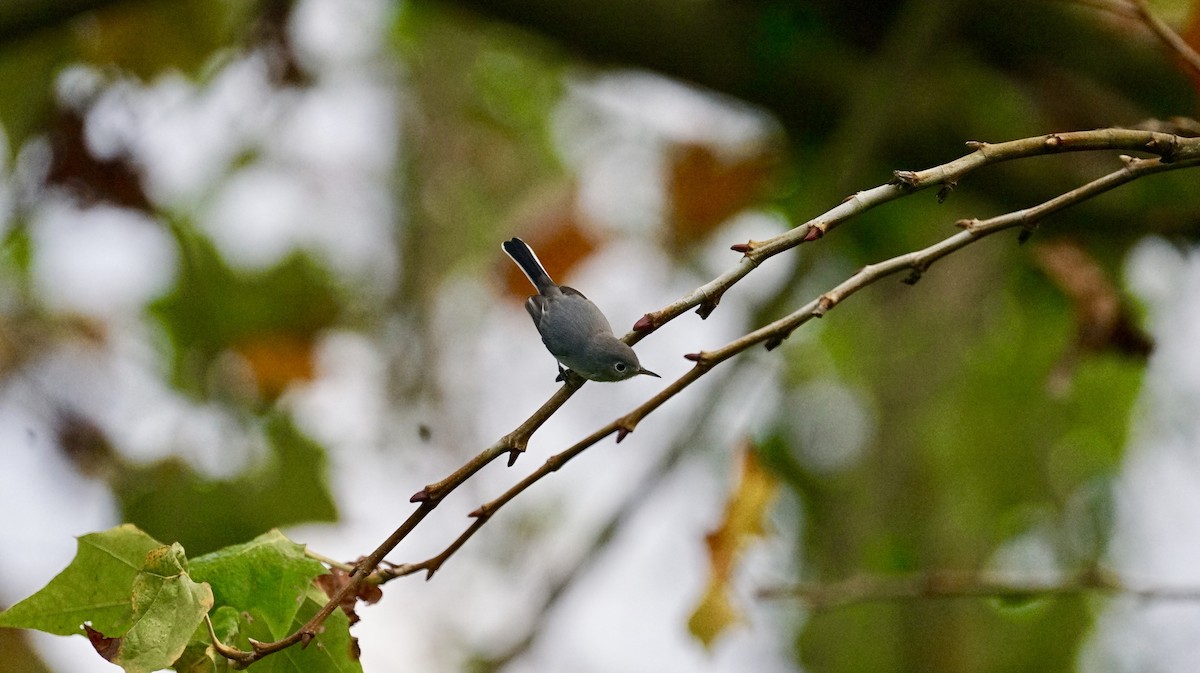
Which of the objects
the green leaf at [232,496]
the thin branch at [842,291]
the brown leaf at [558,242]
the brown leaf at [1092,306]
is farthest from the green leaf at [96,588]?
the brown leaf at [558,242]

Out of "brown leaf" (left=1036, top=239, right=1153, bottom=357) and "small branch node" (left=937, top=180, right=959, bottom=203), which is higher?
"small branch node" (left=937, top=180, right=959, bottom=203)

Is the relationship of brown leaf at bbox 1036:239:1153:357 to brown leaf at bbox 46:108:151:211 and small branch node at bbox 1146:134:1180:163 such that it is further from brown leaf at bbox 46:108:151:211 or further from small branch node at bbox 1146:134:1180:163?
brown leaf at bbox 46:108:151:211

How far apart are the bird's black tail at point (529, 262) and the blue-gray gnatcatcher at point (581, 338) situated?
0.11ft

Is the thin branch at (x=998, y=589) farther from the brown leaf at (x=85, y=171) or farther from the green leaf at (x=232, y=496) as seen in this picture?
the brown leaf at (x=85, y=171)

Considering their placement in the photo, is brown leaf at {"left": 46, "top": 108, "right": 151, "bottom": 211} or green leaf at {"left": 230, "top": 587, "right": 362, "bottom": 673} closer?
green leaf at {"left": 230, "top": 587, "right": 362, "bottom": 673}

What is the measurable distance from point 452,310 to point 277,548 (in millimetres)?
4135

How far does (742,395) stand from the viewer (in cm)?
256

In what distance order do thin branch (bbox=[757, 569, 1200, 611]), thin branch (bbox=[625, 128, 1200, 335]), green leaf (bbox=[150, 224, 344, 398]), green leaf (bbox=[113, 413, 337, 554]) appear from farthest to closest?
1. green leaf (bbox=[150, 224, 344, 398])
2. green leaf (bbox=[113, 413, 337, 554])
3. thin branch (bbox=[757, 569, 1200, 611])
4. thin branch (bbox=[625, 128, 1200, 335])

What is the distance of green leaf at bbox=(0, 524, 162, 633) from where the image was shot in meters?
1.14

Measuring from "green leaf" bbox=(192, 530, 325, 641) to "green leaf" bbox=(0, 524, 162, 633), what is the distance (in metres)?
0.07

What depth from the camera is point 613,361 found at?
114cm

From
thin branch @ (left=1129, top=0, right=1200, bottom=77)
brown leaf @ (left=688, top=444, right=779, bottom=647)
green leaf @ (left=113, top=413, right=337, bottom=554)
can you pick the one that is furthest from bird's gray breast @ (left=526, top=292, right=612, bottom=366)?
green leaf @ (left=113, top=413, right=337, bottom=554)

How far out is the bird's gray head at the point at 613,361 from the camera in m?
1.13

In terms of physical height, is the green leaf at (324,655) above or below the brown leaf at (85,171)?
below
